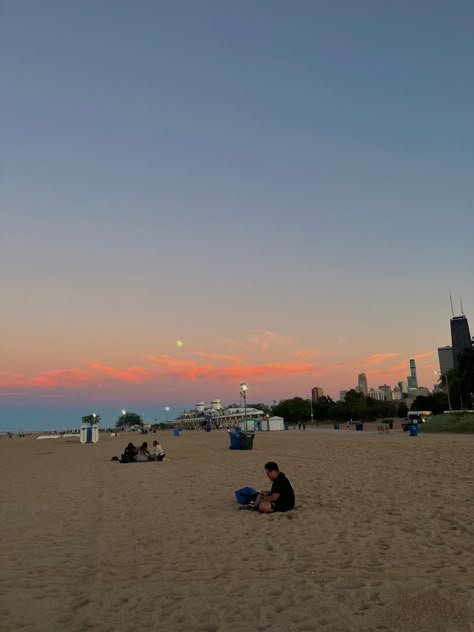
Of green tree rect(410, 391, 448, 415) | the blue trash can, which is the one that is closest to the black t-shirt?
the blue trash can

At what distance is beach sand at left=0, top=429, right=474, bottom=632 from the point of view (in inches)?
193

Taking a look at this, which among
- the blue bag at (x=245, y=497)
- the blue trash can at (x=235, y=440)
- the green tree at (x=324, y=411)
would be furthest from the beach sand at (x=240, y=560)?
the green tree at (x=324, y=411)

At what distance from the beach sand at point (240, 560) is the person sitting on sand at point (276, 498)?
9.8 inches

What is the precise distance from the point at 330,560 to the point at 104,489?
9.46m

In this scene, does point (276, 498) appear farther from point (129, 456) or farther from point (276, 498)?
point (129, 456)

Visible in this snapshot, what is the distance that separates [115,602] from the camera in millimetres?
5406

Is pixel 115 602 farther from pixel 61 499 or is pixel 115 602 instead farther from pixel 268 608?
pixel 61 499

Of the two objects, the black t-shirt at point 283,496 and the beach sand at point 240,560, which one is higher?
the black t-shirt at point 283,496

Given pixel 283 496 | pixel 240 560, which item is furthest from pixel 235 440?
pixel 240 560

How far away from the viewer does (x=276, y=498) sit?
32.1 ft

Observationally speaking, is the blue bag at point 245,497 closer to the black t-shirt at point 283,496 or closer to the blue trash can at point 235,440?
the black t-shirt at point 283,496

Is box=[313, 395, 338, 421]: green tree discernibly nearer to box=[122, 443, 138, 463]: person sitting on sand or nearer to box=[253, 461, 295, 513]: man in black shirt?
box=[122, 443, 138, 463]: person sitting on sand

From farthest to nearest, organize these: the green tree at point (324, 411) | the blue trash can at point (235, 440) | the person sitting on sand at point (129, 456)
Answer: the green tree at point (324, 411), the blue trash can at point (235, 440), the person sitting on sand at point (129, 456)

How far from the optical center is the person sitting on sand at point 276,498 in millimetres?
9773
